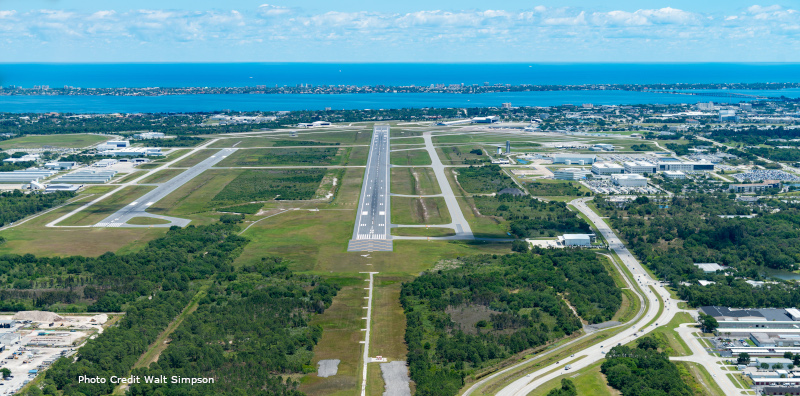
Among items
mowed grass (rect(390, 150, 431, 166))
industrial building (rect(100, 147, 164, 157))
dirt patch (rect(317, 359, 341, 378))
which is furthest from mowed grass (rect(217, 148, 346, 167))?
dirt patch (rect(317, 359, 341, 378))

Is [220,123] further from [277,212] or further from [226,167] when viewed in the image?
[277,212]

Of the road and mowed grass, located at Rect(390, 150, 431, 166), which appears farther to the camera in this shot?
mowed grass, located at Rect(390, 150, 431, 166)

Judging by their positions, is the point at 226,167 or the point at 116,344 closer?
the point at 116,344

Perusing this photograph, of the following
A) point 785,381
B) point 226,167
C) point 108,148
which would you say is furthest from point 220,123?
point 785,381

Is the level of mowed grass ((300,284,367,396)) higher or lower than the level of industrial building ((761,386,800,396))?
higher

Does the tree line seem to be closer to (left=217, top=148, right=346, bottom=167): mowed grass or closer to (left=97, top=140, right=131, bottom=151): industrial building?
(left=217, top=148, right=346, bottom=167): mowed grass

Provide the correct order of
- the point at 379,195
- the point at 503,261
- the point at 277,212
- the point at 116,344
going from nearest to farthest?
the point at 116,344 < the point at 503,261 < the point at 277,212 < the point at 379,195

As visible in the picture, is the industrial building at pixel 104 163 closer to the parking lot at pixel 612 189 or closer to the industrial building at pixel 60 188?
the industrial building at pixel 60 188
